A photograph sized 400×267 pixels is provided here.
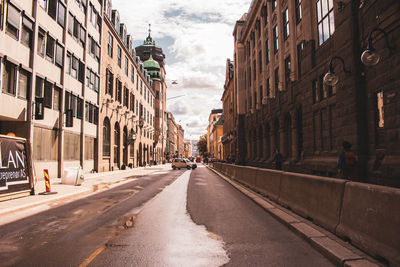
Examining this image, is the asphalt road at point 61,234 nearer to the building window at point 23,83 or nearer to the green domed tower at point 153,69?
the building window at point 23,83

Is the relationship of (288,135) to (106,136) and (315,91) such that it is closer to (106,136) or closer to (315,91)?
(315,91)

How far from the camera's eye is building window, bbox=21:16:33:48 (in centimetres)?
1794

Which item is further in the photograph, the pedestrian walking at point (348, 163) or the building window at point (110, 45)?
the building window at point (110, 45)

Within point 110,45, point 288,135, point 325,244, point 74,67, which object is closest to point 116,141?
point 110,45

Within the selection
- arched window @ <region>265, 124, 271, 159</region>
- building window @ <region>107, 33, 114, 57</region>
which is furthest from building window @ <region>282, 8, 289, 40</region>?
building window @ <region>107, 33, 114, 57</region>

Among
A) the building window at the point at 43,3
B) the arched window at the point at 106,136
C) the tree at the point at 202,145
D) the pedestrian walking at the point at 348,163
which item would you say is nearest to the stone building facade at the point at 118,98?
the arched window at the point at 106,136

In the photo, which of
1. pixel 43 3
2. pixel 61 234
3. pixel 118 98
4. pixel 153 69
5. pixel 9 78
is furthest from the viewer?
pixel 153 69

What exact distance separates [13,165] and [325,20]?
605 inches

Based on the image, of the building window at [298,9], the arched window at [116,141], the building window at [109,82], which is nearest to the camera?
the building window at [298,9]

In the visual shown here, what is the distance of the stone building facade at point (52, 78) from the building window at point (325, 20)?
1642 cm

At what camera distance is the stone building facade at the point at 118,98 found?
33.2m

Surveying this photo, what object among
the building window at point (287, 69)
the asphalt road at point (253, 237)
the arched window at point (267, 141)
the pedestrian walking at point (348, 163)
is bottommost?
the asphalt road at point (253, 237)

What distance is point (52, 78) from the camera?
70.5 feet

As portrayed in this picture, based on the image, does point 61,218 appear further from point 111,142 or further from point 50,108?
point 111,142
